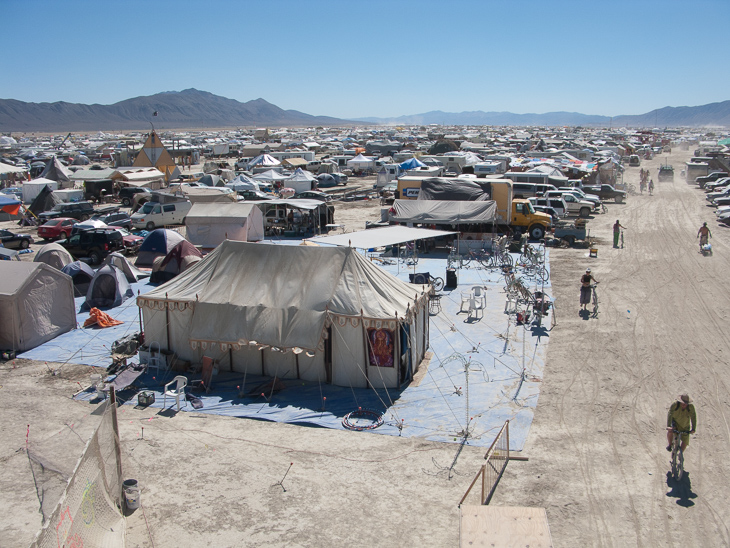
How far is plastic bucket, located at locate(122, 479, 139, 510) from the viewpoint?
819cm

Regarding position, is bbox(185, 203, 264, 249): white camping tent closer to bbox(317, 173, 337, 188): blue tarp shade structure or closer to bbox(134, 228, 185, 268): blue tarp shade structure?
bbox(134, 228, 185, 268): blue tarp shade structure

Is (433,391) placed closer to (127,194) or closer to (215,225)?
(215,225)

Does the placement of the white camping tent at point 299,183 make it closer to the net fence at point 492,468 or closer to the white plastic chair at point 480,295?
the white plastic chair at point 480,295

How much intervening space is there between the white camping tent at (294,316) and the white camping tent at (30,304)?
3.33 m

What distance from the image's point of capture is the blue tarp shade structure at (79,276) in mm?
18766

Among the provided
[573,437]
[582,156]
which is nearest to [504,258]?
[573,437]

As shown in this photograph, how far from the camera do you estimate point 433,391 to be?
11930 millimetres

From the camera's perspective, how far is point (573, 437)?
10.1 m

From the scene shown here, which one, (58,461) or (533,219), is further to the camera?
(533,219)

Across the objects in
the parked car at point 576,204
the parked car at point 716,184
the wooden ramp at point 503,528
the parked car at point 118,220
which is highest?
the parked car at point 716,184

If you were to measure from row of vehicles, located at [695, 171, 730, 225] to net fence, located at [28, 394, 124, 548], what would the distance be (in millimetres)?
31682

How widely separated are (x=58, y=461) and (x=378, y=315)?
596 centimetres

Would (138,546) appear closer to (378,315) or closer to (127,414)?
(127,414)

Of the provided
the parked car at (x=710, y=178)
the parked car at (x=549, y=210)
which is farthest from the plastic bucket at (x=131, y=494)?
the parked car at (x=710, y=178)
